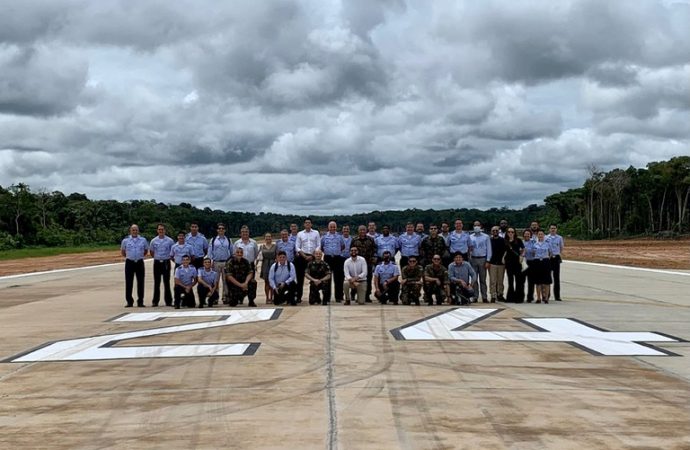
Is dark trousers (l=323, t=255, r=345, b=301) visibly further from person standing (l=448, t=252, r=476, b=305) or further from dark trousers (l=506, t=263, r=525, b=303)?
dark trousers (l=506, t=263, r=525, b=303)

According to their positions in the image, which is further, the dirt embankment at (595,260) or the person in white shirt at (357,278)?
the dirt embankment at (595,260)

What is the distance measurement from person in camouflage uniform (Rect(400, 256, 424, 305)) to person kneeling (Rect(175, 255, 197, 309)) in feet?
15.1

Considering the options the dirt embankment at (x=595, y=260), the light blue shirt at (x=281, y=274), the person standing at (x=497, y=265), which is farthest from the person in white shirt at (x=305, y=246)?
the dirt embankment at (x=595, y=260)

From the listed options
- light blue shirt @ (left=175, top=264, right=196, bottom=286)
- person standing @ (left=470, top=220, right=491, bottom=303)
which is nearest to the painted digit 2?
light blue shirt @ (left=175, top=264, right=196, bottom=286)

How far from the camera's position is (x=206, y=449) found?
18.1 ft

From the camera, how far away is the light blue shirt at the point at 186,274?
15773 mm

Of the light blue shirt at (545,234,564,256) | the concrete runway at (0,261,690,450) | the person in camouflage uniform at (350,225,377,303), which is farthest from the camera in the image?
the light blue shirt at (545,234,564,256)

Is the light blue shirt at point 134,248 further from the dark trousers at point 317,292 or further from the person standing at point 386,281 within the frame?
the person standing at point 386,281

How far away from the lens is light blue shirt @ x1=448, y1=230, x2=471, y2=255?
16.3 m

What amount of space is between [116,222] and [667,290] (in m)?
101

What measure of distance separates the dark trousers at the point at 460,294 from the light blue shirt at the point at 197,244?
5622 millimetres

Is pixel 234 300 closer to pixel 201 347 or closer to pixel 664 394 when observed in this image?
pixel 201 347

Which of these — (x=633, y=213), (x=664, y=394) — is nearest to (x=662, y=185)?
(x=633, y=213)

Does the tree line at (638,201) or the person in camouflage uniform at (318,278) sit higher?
the tree line at (638,201)
